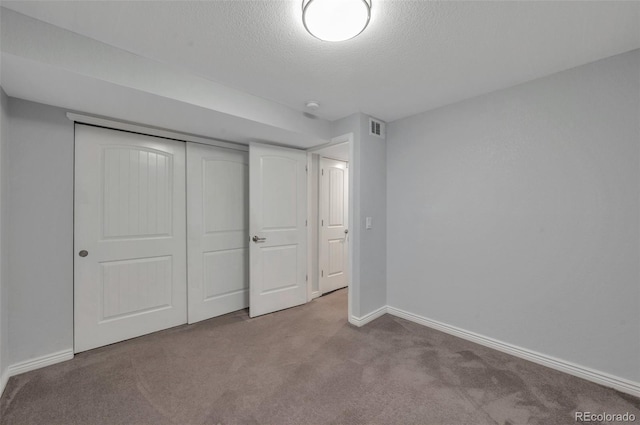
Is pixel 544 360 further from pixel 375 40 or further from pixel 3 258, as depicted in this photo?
pixel 3 258

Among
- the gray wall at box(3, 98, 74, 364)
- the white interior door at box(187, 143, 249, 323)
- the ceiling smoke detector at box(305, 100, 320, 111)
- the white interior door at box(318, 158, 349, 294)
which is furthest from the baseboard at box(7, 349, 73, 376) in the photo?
the ceiling smoke detector at box(305, 100, 320, 111)

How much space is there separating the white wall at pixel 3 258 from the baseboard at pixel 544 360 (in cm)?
342

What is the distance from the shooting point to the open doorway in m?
3.71

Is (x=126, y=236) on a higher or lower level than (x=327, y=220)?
lower

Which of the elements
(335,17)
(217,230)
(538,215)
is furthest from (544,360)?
(217,230)

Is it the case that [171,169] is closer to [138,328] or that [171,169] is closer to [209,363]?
[138,328]

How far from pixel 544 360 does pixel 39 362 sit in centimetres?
393

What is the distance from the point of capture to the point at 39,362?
2.04 metres

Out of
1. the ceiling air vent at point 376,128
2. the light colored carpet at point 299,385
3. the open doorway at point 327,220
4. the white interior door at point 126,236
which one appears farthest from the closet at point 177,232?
the ceiling air vent at point 376,128

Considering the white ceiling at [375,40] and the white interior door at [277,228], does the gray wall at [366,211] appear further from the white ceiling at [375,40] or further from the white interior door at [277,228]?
the white interior door at [277,228]

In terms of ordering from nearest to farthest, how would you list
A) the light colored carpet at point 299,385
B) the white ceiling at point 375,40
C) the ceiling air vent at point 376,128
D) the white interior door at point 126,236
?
the white ceiling at point 375,40 < the light colored carpet at point 299,385 < the white interior door at point 126,236 < the ceiling air vent at point 376,128

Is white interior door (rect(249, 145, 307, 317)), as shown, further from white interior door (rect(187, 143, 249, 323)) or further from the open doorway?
white interior door (rect(187, 143, 249, 323))

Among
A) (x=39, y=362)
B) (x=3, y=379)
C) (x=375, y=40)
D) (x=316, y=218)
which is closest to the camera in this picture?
(x=375, y=40)

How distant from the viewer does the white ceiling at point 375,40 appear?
143cm
